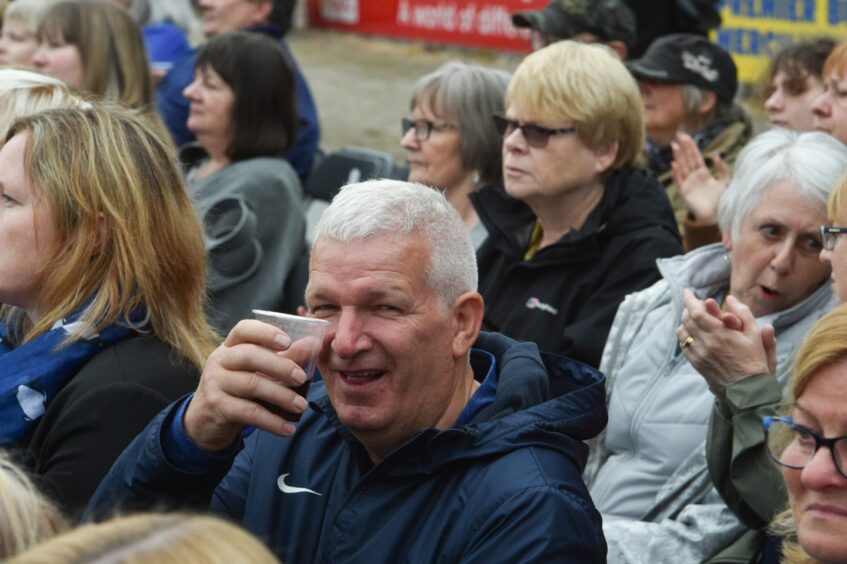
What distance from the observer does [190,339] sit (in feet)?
10.7

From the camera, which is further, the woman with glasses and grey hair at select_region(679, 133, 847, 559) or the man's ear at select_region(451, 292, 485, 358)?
the woman with glasses and grey hair at select_region(679, 133, 847, 559)

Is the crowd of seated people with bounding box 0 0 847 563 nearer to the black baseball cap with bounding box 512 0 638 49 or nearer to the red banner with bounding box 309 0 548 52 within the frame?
→ the black baseball cap with bounding box 512 0 638 49

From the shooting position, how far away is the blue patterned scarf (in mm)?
3121

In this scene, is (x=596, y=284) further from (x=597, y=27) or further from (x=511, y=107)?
(x=597, y=27)

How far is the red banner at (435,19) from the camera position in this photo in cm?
1154

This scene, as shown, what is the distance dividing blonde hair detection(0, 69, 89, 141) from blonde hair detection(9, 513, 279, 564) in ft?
7.24

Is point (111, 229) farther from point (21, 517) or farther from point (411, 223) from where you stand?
point (21, 517)

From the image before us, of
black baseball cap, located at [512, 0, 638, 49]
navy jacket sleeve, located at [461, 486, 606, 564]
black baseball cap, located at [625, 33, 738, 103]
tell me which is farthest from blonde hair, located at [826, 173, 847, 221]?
black baseball cap, located at [512, 0, 638, 49]

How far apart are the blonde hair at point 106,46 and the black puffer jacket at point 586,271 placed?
2.34 meters

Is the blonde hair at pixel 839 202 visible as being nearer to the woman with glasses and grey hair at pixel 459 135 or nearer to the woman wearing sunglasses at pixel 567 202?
the woman wearing sunglasses at pixel 567 202

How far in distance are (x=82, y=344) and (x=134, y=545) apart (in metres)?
1.84

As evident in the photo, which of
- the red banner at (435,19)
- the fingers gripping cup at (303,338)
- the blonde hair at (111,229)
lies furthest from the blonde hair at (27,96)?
the red banner at (435,19)

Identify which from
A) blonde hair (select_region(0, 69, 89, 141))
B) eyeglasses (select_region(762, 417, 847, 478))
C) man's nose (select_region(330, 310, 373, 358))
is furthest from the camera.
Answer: blonde hair (select_region(0, 69, 89, 141))

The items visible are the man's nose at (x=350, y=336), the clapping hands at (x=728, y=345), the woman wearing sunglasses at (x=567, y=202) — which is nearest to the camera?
the man's nose at (x=350, y=336)
